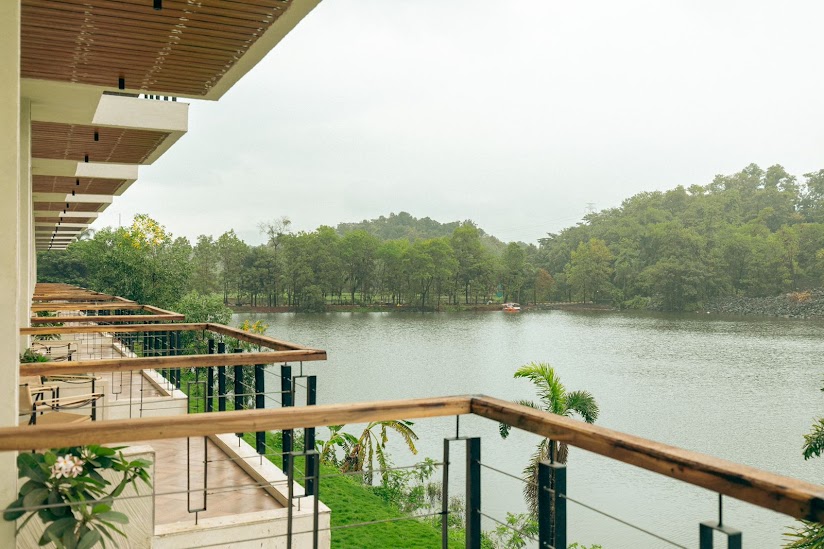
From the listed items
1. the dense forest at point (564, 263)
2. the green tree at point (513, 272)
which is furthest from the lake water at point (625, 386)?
the green tree at point (513, 272)

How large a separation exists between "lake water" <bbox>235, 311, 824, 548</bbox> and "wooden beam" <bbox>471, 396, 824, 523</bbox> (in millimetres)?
13379

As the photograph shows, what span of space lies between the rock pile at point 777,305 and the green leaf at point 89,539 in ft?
199

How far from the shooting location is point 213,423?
191 cm

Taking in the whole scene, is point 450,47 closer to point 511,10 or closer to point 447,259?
point 511,10

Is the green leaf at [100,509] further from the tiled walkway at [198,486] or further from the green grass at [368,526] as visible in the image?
the green grass at [368,526]

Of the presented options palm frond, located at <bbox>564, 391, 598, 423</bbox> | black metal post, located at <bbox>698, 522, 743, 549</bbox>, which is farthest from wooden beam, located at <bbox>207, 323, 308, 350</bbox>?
palm frond, located at <bbox>564, 391, 598, 423</bbox>

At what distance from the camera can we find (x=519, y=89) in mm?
83688

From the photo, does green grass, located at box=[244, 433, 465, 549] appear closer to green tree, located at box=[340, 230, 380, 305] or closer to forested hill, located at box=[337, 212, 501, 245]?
green tree, located at box=[340, 230, 380, 305]

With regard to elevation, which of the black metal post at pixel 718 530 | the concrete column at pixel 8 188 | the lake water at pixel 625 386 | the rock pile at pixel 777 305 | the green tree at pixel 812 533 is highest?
the concrete column at pixel 8 188

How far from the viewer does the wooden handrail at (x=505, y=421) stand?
53.2 inches

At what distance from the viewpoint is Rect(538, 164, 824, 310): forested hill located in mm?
59875

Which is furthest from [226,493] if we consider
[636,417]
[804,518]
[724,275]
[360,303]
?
[724,275]

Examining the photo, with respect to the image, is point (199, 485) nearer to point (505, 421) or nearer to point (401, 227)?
point (505, 421)

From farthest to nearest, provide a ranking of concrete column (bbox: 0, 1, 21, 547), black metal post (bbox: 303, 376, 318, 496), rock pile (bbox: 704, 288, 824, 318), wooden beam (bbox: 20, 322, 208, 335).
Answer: rock pile (bbox: 704, 288, 824, 318) < wooden beam (bbox: 20, 322, 208, 335) < concrete column (bbox: 0, 1, 21, 547) < black metal post (bbox: 303, 376, 318, 496)
